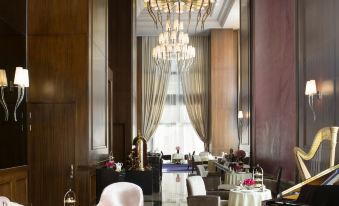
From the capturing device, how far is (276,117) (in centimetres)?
943

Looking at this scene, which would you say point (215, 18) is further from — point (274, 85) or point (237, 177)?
point (237, 177)

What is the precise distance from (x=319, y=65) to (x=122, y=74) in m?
7.21

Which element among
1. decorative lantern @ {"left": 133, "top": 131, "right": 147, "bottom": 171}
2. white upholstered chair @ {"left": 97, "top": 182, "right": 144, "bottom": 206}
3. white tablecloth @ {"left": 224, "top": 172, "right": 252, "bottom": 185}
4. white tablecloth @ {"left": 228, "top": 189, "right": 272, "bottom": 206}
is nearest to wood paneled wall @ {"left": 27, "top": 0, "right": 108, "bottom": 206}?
decorative lantern @ {"left": 133, "top": 131, "right": 147, "bottom": 171}

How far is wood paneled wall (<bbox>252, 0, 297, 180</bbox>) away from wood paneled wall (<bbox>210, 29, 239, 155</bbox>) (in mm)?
6902

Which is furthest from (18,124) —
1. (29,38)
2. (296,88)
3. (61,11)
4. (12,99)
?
(296,88)

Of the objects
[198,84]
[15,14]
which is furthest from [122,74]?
[198,84]

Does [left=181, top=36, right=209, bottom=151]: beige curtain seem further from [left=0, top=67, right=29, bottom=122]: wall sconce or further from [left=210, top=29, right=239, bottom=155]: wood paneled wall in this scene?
[left=0, top=67, right=29, bottom=122]: wall sconce

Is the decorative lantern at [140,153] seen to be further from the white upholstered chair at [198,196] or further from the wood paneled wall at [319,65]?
the wood paneled wall at [319,65]

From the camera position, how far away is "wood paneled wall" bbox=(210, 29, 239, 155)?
18.2 meters

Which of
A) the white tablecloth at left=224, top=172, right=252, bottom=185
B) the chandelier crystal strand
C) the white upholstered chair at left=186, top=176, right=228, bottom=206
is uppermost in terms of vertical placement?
the chandelier crystal strand

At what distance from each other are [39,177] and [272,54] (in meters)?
5.06

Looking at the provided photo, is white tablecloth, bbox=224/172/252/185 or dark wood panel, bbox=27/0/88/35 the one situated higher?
dark wood panel, bbox=27/0/88/35

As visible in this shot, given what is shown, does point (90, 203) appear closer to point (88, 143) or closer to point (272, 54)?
point (88, 143)

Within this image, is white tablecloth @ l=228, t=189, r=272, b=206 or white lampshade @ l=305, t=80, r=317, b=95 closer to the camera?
white tablecloth @ l=228, t=189, r=272, b=206
